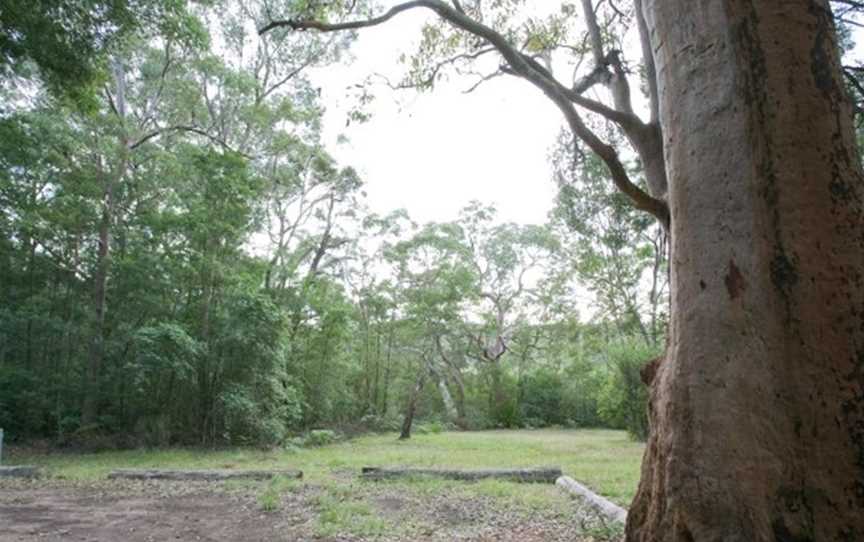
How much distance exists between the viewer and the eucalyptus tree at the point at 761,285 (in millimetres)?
1605

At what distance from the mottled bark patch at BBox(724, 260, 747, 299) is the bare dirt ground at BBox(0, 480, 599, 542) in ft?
11.3

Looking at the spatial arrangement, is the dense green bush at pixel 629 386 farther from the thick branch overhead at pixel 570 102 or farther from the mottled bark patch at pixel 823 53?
the mottled bark patch at pixel 823 53

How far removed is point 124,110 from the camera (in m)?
13.6

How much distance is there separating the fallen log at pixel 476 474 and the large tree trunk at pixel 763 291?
628 centimetres

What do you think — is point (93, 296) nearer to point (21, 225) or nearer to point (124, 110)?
point (21, 225)

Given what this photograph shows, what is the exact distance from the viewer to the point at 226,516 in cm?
577

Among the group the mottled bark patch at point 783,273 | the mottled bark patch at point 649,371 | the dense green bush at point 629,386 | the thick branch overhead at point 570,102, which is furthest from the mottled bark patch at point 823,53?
the dense green bush at point 629,386

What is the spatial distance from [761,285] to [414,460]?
387 inches

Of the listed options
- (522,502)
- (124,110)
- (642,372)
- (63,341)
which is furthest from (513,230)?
(642,372)

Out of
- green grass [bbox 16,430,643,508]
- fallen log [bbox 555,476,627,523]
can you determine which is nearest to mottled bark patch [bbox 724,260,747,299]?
fallen log [bbox 555,476,627,523]

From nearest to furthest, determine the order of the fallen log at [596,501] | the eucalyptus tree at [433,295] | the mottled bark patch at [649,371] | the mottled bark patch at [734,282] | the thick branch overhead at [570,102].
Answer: the mottled bark patch at [734,282]
the mottled bark patch at [649,371]
the thick branch overhead at [570,102]
the fallen log at [596,501]
the eucalyptus tree at [433,295]

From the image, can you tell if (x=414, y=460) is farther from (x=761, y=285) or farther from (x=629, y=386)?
(x=761, y=285)

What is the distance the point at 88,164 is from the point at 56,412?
5392mm

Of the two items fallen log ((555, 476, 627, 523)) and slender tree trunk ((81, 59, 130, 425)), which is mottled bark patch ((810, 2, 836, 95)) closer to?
fallen log ((555, 476, 627, 523))
